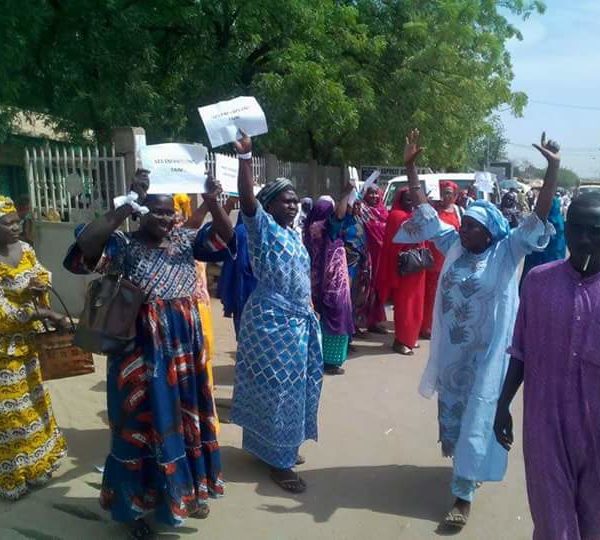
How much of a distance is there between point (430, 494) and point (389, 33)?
13.0 metres

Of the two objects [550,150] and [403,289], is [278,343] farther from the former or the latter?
[403,289]

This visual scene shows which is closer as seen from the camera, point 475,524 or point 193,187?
point 193,187

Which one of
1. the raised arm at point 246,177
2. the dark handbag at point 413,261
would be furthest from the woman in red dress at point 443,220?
the raised arm at point 246,177

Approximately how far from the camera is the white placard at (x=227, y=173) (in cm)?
366

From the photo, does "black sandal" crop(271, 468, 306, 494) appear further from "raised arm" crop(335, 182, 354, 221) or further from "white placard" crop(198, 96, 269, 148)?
"raised arm" crop(335, 182, 354, 221)

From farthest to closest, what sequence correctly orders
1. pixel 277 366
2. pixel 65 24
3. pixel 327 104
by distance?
pixel 327 104, pixel 65 24, pixel 277 366

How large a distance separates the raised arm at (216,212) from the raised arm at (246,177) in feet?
0.44

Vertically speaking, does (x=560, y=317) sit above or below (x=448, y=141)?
below

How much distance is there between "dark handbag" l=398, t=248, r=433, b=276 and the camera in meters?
6.89

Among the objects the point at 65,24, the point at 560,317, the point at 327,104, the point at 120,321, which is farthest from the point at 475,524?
the point at 65,24

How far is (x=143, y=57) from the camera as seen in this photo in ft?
36.4

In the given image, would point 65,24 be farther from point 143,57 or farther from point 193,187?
point 193,187

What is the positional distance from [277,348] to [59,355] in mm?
1254

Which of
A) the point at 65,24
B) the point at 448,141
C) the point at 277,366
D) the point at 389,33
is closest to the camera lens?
the point at 277,366
